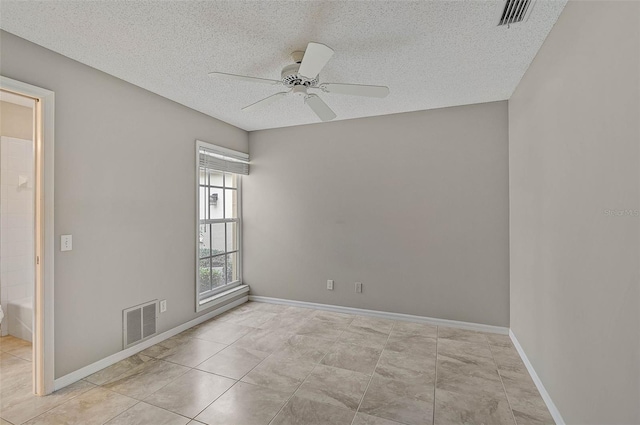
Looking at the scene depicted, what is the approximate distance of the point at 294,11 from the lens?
173cm

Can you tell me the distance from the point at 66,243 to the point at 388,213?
3.12 metres

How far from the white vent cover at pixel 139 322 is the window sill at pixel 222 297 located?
59 centimetres

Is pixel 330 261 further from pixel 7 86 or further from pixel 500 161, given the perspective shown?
pixel 7 86

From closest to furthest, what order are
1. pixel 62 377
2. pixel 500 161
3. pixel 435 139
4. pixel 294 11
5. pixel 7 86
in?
pixel 294 11 < pixel 7 86 < pixel 62 377 < pixel 500 161 < pixel 435 139

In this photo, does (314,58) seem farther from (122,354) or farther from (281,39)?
(122,354)

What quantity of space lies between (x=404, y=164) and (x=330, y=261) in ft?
5.14

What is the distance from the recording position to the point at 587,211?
150 centimetres

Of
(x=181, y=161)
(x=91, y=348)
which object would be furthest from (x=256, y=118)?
(x=91, y=348)

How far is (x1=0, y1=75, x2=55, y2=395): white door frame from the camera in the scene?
2.10 m

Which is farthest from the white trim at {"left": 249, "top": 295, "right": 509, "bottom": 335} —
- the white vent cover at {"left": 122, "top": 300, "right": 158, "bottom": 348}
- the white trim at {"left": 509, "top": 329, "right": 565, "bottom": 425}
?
the white vent cover at {"left": 122, "top": 300, "right": 158, "bottom": 348}

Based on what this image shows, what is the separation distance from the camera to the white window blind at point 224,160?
3617mm

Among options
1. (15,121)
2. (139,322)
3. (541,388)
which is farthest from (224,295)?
(541,388)

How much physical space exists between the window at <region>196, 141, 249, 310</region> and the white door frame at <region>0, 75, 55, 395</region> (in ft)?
4.72

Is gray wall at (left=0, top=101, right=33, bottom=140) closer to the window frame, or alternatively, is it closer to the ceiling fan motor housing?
the window frame
